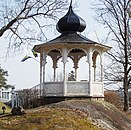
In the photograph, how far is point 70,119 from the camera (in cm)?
1234

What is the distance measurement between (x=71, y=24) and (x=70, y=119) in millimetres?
7129

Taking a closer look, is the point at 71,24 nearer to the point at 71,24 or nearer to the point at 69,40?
the point at 71,24

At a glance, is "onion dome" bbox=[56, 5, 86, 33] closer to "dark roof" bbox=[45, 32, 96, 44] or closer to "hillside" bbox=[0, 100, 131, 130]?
"dark roof" bbox=[45, 32, 96, 44]

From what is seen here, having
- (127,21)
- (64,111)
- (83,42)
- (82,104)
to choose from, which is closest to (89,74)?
(83,42)

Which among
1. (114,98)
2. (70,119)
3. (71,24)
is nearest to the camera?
(70,119)

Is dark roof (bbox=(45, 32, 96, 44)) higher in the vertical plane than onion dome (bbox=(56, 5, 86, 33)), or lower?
lower

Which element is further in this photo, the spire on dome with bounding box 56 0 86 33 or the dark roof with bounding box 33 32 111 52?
the spire on dome with bounding box 56 0 86 33

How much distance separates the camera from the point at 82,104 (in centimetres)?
1500

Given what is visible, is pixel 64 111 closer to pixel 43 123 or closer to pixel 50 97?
pixel 43 123

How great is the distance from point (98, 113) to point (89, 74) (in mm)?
3346

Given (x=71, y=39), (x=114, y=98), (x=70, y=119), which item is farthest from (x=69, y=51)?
(x=114, y=98)

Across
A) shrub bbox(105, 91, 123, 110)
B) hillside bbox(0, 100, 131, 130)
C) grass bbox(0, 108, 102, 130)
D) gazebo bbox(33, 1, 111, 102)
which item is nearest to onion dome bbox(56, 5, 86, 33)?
gazebo bbox(33, 1, 111, 102)

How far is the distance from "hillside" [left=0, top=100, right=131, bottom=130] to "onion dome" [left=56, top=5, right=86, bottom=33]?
4.51 m

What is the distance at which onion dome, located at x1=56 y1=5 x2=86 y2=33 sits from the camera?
1814 centimetres
